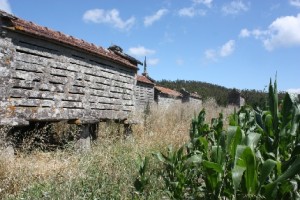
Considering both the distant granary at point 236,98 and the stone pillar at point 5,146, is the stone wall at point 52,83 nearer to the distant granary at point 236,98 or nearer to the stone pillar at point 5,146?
the stone pillar at point 5,146

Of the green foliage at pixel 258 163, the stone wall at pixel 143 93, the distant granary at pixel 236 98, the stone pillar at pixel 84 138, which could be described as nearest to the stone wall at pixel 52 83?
the stone pillar at pixel 84 138

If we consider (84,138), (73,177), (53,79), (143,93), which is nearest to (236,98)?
(143,93)

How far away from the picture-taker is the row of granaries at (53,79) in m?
5.99

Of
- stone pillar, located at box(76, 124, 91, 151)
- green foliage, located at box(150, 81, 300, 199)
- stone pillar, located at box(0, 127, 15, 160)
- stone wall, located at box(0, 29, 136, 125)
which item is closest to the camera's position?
green foliage, located at box(150, 81, 300, 199)

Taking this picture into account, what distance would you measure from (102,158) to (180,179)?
2.31 metres

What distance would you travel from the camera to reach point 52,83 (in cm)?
695

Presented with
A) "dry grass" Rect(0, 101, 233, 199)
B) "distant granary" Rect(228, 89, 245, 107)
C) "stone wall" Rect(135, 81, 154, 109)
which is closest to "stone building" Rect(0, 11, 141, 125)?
"dry grass" Rect(0, 101, 233, 199)

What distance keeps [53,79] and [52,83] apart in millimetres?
93

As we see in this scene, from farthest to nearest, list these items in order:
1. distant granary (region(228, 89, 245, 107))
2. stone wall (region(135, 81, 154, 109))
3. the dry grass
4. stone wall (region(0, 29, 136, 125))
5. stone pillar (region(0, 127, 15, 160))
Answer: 1. distant granary (region(228, 89, 245, 107))
2. stone wall (region(135, 81, 154, 109))
3. stone wall (region(0, 29, 136, 125))
4. stone pillar (region(0, 127, 15, 160))
5. the dry grass

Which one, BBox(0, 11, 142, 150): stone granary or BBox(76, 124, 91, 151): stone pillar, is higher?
BBox(0, 11, 142, 150): stone granary

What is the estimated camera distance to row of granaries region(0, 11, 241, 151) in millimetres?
5988

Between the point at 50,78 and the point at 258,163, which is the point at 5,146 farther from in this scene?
the point at 258,163

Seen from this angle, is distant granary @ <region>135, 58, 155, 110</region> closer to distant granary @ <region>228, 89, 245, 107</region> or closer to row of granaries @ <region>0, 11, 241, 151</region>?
distant granary @ <region>228, 89, 245, 107</region>

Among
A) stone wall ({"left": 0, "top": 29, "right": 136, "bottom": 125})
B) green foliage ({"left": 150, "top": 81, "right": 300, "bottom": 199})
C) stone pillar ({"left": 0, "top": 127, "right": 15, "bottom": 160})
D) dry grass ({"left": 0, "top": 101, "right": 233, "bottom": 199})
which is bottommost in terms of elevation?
dry grass ({"left": 0, "top": 101, "right": 233, "bottom": 199})
